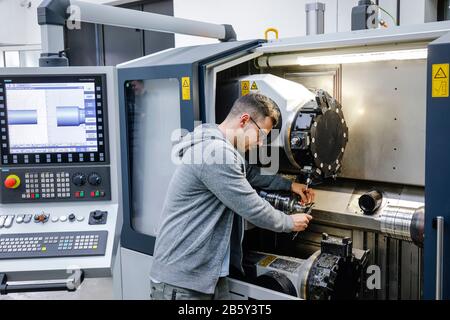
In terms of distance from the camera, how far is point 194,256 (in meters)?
1.61

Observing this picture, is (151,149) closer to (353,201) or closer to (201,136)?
(201,136)

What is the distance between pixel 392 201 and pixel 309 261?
0.39 meters

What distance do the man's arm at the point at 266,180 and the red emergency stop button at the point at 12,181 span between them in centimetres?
91

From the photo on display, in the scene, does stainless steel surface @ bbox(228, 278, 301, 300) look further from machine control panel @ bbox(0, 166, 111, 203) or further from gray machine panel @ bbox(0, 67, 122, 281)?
machine control panel @ bbox(0, 166, 111, 203)

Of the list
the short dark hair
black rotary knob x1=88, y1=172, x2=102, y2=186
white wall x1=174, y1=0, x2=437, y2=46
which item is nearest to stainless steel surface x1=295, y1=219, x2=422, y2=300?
the short dark hair

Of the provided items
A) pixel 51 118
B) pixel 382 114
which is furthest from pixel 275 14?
pixel 51 118

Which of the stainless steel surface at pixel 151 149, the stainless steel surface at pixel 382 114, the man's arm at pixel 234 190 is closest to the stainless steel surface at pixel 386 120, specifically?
the stainless steel surface at pixel 382 114

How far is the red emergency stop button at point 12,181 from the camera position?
186cm

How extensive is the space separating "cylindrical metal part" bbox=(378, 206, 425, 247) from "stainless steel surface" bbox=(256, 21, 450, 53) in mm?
540

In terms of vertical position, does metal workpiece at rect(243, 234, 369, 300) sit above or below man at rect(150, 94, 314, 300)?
below

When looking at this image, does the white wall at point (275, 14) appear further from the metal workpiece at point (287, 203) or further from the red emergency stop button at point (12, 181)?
the red emergency stop button at point (12, 181)

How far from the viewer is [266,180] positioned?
1843mm

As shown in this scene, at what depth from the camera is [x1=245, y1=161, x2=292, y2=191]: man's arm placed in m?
1.81

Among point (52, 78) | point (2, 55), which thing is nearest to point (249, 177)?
point (52, 78)
